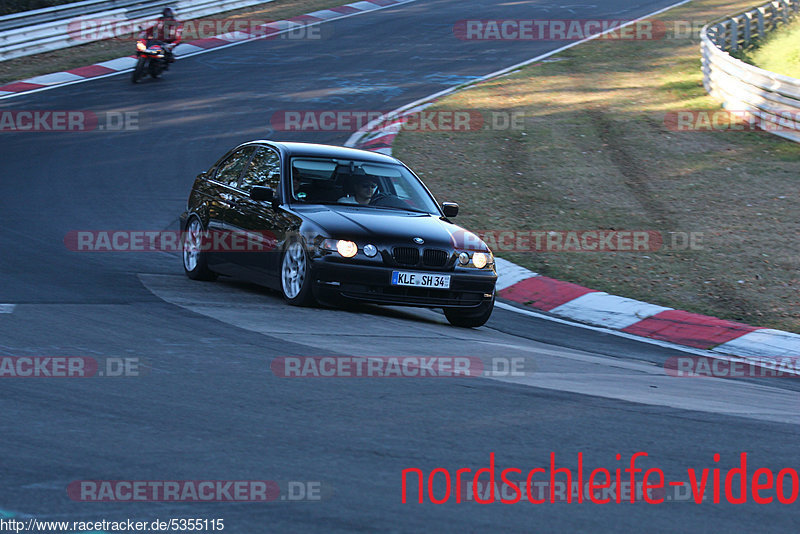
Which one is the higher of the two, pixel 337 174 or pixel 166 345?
pixel 337 174

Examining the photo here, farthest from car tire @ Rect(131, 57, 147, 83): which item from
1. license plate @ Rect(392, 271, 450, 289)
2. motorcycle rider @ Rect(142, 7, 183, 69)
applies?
license plate @ Rect(392, 271, 450, 289)

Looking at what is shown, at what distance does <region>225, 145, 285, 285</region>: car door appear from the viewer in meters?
9.12

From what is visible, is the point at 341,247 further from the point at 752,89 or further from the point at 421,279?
the point at 752,89

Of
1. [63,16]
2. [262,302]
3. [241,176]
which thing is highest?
[63,16]

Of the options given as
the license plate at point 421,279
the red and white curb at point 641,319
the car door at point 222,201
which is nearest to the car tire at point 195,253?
the car door at point 222,201

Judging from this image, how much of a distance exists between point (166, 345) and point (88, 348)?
1.61ft

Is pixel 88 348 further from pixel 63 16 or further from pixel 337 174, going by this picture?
pixel 63 16

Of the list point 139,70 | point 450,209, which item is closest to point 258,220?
point 450,209

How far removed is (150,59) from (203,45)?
5.20 metres

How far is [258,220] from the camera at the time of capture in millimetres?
9391

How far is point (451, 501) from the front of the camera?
400 cm

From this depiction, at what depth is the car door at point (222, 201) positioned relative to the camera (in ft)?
32.4

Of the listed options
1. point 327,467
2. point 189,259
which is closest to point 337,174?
point 189,259

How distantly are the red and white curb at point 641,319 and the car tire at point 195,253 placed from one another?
119 inches
